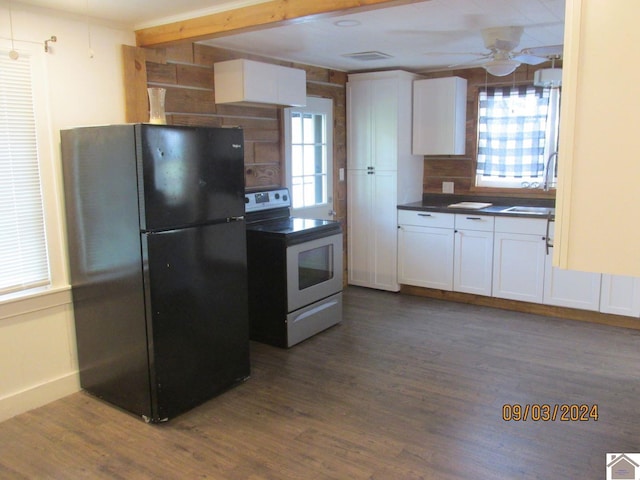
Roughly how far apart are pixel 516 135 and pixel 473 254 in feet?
3.99

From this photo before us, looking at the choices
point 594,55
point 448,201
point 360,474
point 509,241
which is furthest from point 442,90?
point 594,55

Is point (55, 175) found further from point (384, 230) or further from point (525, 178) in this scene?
point (525, 178)

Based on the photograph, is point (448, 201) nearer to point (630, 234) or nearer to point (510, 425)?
point (510, 425)

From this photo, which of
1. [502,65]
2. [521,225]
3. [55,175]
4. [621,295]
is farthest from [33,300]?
[621,295]

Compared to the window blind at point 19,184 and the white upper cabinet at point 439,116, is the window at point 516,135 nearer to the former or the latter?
the white upper cabinet at point 439,116

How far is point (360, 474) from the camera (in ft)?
7.63

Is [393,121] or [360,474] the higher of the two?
[393,121]

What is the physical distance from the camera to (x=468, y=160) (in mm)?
5234

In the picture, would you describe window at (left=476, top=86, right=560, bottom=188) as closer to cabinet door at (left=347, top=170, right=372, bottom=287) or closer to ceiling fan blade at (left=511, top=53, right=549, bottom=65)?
cabinet door at (left=347, top=170, right=372, bottom=287)

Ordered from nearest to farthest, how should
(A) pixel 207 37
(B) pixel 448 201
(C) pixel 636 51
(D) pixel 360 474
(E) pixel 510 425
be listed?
1. (C) pixel 636 51
2. (D) pixel 360 474
3. (E) pixel 510 425
4. (A) pixel 207 37
5. (B) pixel 448 201

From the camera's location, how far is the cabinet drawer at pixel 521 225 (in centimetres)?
435

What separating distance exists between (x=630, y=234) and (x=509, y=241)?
376 centimetres

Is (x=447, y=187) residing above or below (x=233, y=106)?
below

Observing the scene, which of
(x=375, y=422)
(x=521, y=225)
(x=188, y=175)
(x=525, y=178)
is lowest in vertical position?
(x=375, y=422)
